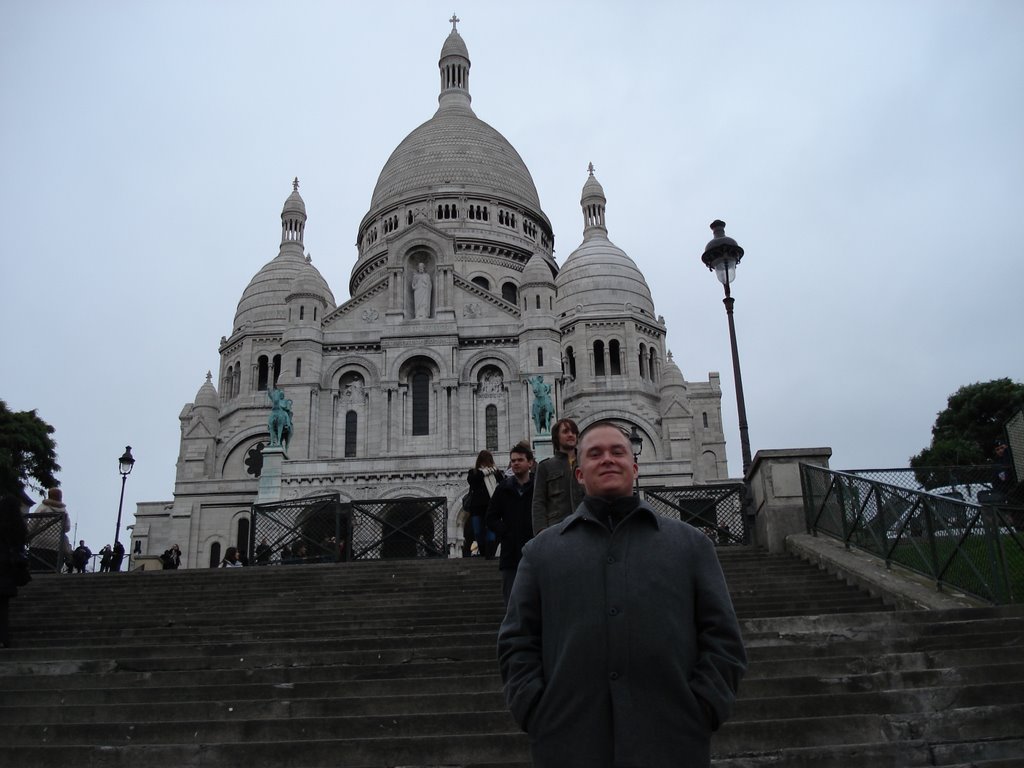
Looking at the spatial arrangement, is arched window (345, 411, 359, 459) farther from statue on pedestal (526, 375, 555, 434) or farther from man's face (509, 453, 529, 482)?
man's face (509, 453, 529, 482)

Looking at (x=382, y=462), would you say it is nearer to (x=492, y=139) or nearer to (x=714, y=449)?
(x=714, y=449)

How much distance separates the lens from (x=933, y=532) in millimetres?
10633

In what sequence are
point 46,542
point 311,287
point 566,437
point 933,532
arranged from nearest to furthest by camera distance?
point 566,437, point 933,532, point 46,542, point 311,287

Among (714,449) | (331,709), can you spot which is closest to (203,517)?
(714,449)

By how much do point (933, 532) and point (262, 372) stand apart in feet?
152

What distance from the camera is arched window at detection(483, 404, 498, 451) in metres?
39.8

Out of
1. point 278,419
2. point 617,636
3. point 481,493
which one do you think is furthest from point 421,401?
point 617,636

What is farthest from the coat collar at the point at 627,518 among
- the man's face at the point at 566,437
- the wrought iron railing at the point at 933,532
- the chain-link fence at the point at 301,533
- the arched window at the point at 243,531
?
the arched window at the point at 243,531

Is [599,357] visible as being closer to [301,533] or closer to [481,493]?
[301,533]

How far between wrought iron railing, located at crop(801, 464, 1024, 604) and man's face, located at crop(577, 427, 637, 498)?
6.87 metres

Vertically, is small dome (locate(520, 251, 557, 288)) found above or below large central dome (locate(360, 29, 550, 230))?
below

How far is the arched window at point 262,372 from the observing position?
2069 inches

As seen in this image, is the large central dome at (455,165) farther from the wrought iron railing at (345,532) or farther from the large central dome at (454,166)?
the wrought iron railing at (345,532)

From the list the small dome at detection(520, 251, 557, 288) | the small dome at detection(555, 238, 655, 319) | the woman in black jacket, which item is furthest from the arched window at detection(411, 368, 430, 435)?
the woman in black jacket
